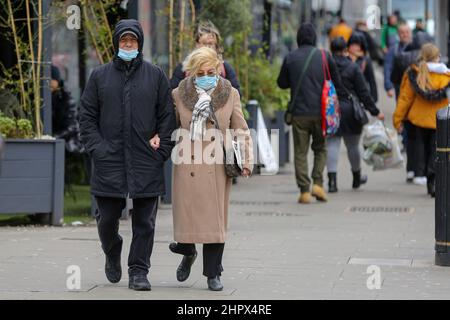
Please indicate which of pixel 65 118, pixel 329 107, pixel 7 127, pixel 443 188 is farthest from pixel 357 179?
pixel 443 188

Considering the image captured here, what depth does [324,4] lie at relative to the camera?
34.5 m

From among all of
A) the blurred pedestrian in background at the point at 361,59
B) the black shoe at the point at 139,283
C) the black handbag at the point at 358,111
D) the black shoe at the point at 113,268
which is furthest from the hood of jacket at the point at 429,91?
the black shoe at the point at 139,283

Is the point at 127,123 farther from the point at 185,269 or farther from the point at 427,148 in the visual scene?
the point at 427,148

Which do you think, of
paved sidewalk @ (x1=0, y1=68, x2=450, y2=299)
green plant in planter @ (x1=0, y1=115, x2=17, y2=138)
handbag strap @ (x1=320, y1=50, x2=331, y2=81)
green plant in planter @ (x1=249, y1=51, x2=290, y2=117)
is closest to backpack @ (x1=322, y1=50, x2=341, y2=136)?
handbag strap @ (x1=320, y1=50, x2=331, y2=81)

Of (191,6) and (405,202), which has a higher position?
(191,6)

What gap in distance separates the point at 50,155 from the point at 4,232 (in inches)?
32.4

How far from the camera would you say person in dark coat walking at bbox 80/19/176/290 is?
8.27 metres

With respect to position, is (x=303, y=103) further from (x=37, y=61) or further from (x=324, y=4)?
(x=324, y=4)

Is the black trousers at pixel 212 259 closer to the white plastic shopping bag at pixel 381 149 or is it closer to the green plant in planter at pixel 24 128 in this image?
the green plant in planter at pixel 24 128

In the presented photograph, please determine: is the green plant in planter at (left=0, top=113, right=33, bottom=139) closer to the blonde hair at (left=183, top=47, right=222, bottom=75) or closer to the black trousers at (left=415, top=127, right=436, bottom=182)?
the blonde hair at (left=183, top=47, right=222, bottom=75)

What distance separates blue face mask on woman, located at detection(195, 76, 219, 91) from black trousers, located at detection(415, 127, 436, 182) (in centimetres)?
668
